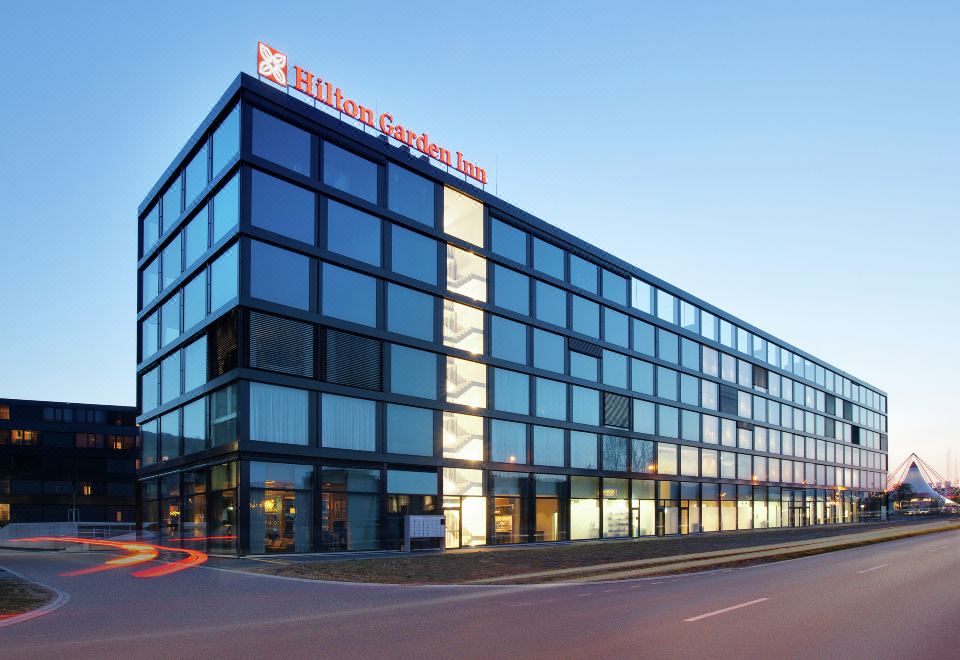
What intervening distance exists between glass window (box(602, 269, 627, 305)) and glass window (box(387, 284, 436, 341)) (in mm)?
20991

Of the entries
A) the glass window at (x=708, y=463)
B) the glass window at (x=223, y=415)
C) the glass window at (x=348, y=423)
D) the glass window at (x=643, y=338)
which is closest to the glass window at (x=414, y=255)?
the glass window at (x=348, y=423)

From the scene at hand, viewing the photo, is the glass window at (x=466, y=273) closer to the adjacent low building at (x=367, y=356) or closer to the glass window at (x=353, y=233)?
the adjacent low building at (x=367, y=356)

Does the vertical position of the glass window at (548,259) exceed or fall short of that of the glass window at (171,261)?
it exceeds it

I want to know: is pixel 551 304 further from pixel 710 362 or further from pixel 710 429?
pixel 710 429

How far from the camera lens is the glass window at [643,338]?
69750mm

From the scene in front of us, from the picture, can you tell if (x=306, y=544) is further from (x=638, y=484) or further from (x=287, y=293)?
(x=638, y=484)

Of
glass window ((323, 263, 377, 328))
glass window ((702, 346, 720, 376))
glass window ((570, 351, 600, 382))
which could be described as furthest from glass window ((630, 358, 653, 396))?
glass window ((323, 263, 377, 328))

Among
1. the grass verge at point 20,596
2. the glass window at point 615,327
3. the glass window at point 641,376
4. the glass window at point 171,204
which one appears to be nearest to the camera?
the grass verge at point 20,596

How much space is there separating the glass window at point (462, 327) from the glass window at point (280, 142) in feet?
41.0

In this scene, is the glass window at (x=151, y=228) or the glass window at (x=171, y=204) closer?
the glass window at (x=171, y=204)

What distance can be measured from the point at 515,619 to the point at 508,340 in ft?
129

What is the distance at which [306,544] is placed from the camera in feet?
133

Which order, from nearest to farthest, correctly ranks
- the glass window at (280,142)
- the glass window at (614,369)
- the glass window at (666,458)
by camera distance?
the glass window at (280,142) → the glass window at (614,369) → the glass window at (666,458)

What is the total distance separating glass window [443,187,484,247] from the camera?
5141 cm
